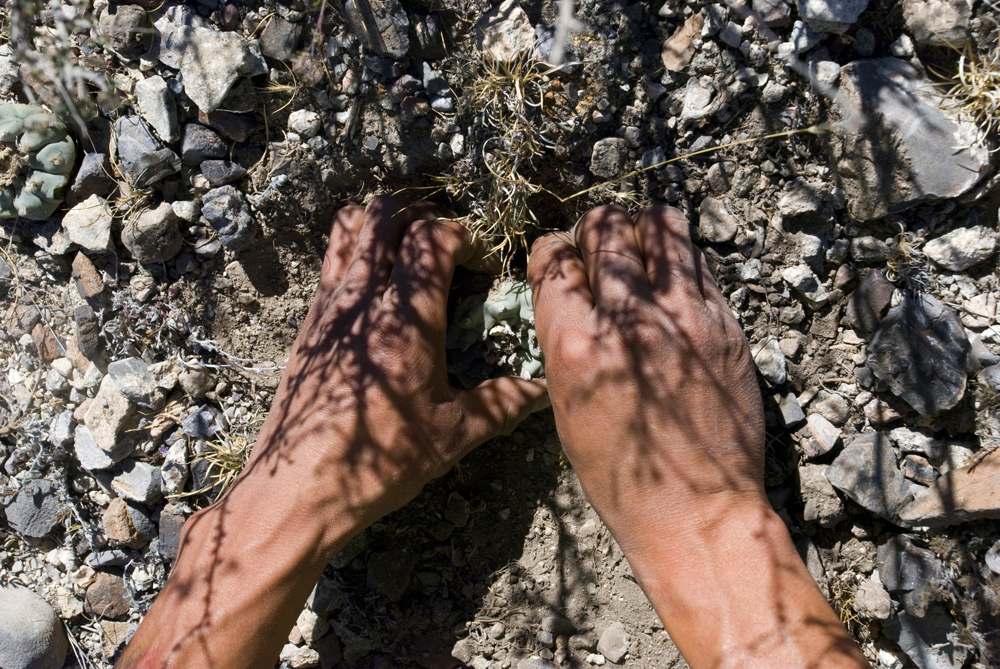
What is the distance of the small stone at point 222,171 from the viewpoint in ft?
8.62

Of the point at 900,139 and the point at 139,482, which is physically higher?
the point at 900,139

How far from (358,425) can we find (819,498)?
5.73 feet

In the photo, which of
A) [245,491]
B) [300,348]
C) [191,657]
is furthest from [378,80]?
[191,657]

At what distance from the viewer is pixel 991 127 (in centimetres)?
206

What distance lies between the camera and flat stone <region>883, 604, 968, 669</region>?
7.68 ft

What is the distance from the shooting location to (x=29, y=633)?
3045 millimetres

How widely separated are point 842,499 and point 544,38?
203cm

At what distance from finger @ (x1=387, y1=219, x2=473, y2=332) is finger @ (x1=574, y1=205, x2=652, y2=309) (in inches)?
20.1

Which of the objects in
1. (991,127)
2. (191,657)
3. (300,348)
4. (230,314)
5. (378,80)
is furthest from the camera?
(230,314)

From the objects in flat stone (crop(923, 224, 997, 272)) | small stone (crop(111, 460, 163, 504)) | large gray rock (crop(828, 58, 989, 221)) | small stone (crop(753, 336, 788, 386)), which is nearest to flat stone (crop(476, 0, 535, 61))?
large gray rock (crop(828, 58, 989, 221))

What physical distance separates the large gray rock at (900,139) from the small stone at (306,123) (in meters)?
1.89

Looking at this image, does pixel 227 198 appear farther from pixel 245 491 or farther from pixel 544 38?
pixel 544 38

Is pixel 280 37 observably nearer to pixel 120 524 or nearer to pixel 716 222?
pixel 716 222

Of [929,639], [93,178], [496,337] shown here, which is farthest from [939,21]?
[93,178]
